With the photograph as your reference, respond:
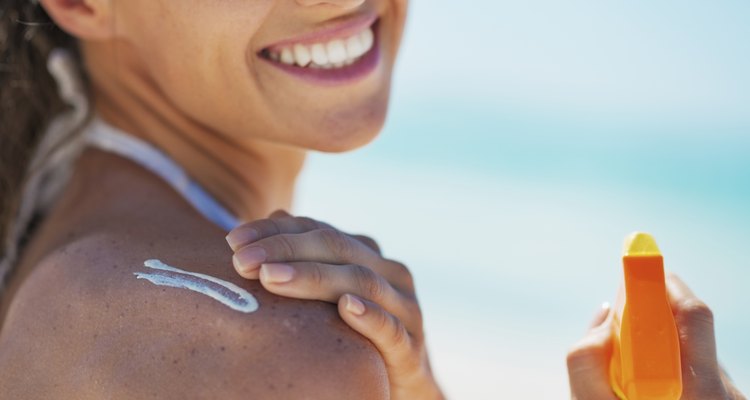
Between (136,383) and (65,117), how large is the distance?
1.25 meters

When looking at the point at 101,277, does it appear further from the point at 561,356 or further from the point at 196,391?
the point at 561,356

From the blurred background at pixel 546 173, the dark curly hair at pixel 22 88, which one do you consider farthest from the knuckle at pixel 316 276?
the blurred background at pixel 546 173

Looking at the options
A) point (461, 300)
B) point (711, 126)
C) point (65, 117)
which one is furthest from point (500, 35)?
point (65, 117)

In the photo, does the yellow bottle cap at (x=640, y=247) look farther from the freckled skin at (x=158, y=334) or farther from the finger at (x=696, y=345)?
the freckled skin at (x=158, y=334)

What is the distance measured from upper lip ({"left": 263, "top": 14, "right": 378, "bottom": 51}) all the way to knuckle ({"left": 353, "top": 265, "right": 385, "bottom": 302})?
0.68 m

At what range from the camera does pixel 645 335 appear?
166 cm

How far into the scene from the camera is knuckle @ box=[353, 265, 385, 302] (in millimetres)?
1674

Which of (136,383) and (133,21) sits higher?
(133,21)

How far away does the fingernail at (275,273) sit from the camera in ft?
5.13

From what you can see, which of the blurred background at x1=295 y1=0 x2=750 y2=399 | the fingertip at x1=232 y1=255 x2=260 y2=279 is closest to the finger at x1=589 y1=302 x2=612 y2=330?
the fingertip at x1=232 y1=255 x2=260 y2=279

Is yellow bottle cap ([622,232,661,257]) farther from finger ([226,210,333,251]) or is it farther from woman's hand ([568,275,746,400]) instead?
finger ([226,210,333,251])

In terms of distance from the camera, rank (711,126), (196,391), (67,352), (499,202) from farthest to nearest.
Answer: (711,126)
(499,202)
(67,352)
(196,391)

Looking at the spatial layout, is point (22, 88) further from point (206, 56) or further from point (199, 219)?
point (199, 219)

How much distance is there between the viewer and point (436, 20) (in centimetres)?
1050
